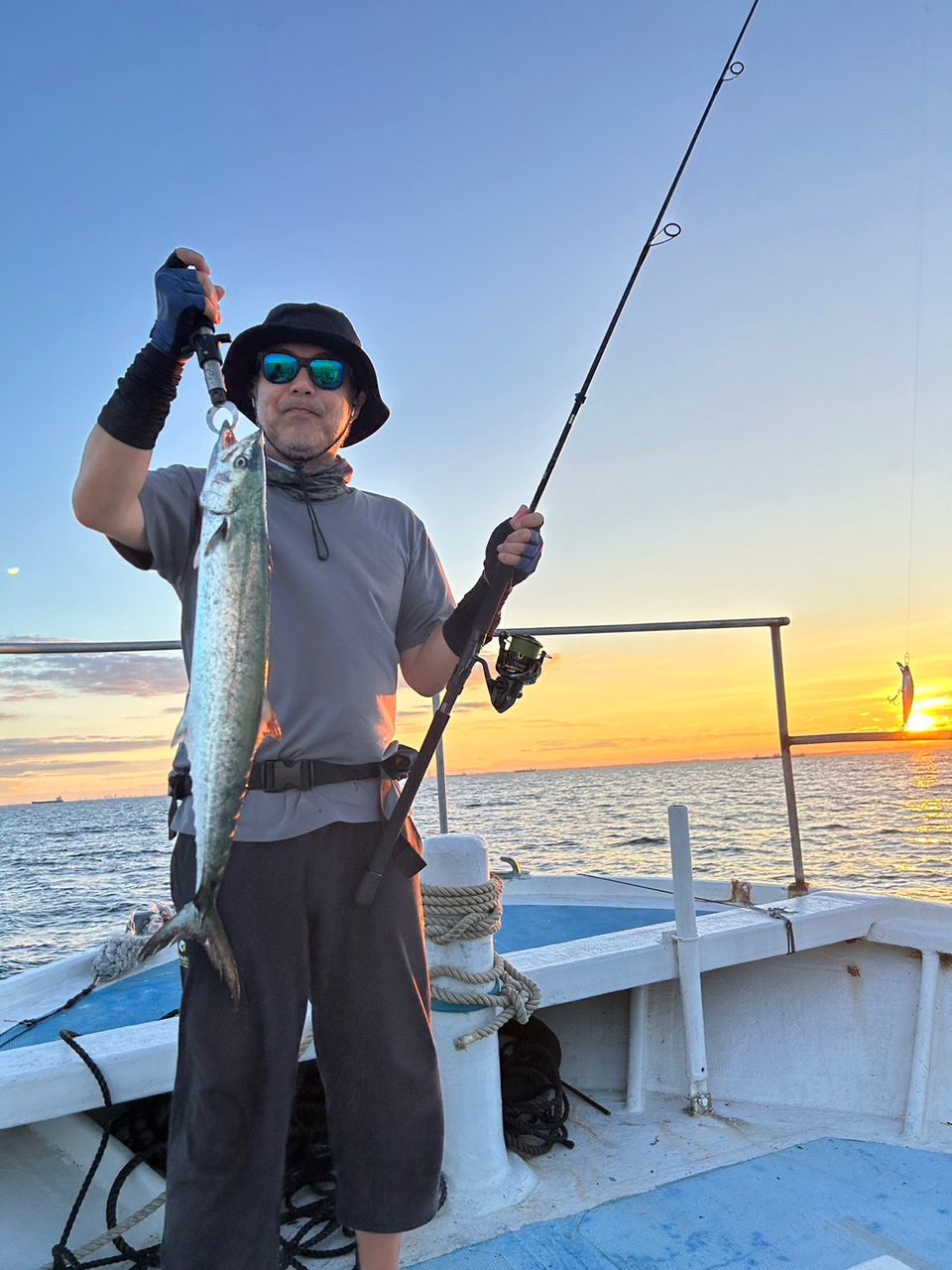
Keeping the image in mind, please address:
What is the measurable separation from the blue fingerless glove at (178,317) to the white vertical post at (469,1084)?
1.69 m

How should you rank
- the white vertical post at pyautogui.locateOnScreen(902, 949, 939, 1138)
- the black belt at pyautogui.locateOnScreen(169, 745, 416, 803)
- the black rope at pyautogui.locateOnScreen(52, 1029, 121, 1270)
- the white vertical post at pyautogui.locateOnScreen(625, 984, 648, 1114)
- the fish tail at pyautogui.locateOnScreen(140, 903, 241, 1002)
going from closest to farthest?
the fish tail at pyautogui.locateOnScreen(140, 903, 241, 1002), the black belt at pyautogui.locateOnScreen(169, 745, 416, 803), the black rope at pyautogui.locateOnScreen(52, 1029, 121, 1270), the white vertical post at pyautogui.locateOnScreen(902, 949, 939, 1138), the white vertical post at pyautogui.locateOnScreen(625, 984, 648, 1114)

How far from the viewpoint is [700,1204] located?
8.11 feet

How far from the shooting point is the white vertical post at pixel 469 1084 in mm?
2498

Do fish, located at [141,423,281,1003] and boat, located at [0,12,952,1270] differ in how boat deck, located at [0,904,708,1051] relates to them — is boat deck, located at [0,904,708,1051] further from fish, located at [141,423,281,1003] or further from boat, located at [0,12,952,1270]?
fish, located at [141,423,281,1003]

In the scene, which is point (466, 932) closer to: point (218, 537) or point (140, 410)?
point (218, 537)

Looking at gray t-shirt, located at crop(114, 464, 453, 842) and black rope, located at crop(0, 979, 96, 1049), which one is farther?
black rope, located at crop(0, 979, 96, 1049)

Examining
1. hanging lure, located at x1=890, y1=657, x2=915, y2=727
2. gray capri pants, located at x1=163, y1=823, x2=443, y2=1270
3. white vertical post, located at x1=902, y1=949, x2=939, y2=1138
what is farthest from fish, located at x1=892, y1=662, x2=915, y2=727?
gray capri pants, located at x1=163, y1=823, x2=443, y2=1270

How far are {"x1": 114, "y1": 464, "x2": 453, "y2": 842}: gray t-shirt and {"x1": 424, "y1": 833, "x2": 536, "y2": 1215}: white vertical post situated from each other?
2.35 feet

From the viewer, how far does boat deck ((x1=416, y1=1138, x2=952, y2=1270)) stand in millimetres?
2199

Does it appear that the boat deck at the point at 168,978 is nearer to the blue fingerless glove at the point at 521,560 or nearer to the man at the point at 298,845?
the man at the point at 298,845

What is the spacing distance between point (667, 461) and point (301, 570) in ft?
27.6

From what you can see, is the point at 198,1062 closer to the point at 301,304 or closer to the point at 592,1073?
the point at 301,304

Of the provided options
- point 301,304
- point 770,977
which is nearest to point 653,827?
point 770,977

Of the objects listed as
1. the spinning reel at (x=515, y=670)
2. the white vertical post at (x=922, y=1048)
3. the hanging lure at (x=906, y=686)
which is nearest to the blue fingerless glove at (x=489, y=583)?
the spinning reel at (x=515, y=670)
